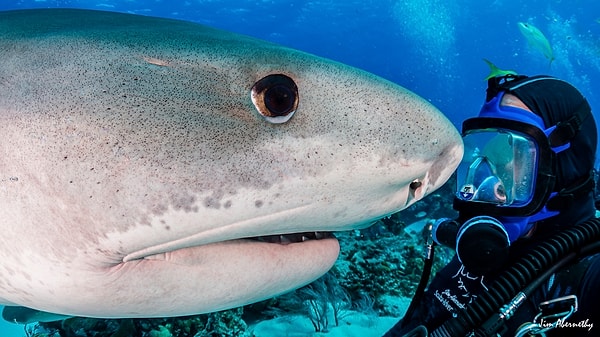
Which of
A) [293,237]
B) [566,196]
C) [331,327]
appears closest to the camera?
[293,237]

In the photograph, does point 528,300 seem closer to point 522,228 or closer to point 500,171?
point 522,228

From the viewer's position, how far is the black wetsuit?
2.04 m

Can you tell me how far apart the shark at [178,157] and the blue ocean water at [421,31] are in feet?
100

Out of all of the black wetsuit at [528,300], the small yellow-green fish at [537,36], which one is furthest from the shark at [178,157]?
the small yellow-green fish at [537,36]

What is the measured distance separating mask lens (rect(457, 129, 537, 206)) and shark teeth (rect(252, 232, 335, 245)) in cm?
140

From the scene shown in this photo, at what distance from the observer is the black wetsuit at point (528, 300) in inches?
80.3

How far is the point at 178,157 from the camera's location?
121 cm

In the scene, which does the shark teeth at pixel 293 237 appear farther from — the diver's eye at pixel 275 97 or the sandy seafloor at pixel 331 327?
the sandy seafloor at pixel 331 327

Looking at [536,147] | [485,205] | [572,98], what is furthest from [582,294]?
[572,98]

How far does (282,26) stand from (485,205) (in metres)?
41.2

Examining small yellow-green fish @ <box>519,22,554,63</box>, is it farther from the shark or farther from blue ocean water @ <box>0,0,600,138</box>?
blue ocean water @ <box>0,0,600,138</box>

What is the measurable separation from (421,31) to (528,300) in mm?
60731

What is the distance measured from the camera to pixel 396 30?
51125mm

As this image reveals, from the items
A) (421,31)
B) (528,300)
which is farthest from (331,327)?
(421,31)
